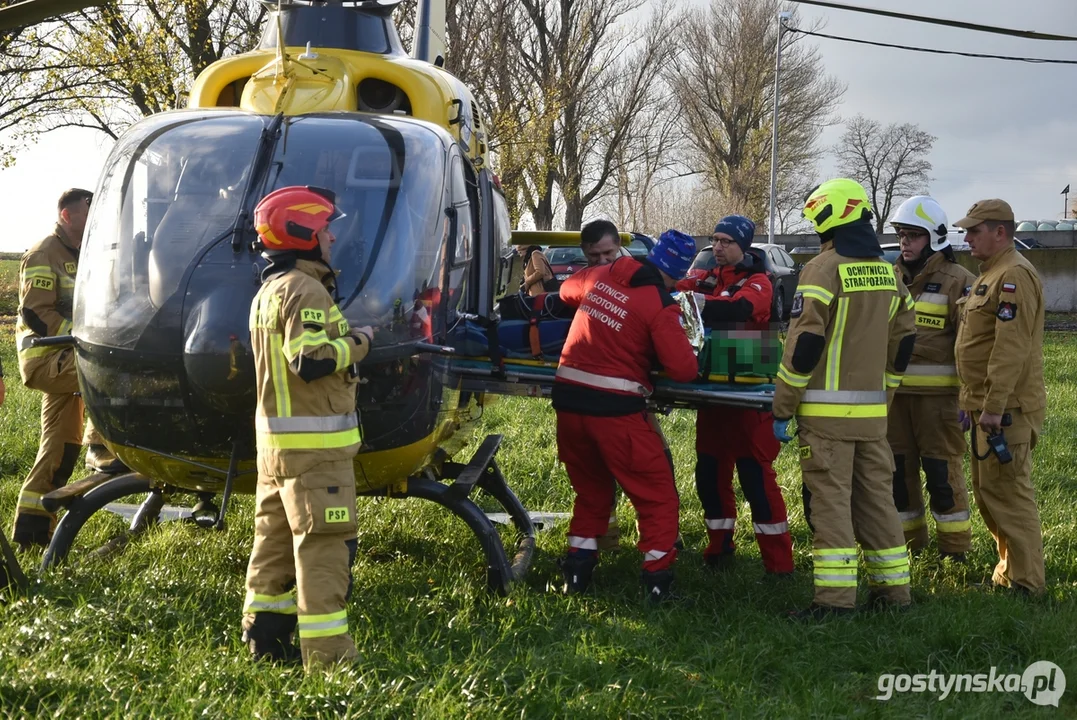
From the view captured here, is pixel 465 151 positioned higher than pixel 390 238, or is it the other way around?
pixel 465 151

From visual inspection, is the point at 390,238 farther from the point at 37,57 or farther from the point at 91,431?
the point at 37,57

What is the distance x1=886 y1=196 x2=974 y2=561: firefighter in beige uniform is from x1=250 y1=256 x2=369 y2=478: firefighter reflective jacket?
3560mm

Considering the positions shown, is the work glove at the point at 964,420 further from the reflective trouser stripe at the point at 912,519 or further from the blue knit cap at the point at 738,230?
the blue knit cap at the point at 738,230

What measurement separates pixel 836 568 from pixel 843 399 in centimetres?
80

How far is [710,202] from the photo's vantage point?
136 feet

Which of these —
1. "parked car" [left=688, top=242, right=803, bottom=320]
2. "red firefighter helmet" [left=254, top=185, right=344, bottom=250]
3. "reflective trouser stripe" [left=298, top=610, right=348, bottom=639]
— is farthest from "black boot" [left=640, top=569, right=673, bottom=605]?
"parked car" [left=688, top=242, right=803, bottom=320]

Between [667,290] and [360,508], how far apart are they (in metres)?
2.62

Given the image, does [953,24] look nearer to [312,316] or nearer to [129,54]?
[312,316]

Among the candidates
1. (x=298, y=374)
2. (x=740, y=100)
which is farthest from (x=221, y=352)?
(x=740, y=100)

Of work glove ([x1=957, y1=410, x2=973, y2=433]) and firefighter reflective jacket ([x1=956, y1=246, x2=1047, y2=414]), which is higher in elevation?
firefighter reflective jacket ([x1=956, y1=246, x2=1047, y2=414])

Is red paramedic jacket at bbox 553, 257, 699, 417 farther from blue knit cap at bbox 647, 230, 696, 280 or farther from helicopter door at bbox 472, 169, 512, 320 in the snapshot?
helicopter door at bbox 472, 169, 512, 320

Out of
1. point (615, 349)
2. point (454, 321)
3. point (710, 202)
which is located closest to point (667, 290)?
point (615, 349)

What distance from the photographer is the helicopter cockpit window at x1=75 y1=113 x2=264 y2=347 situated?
13.9ft

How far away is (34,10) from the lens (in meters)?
3.25
